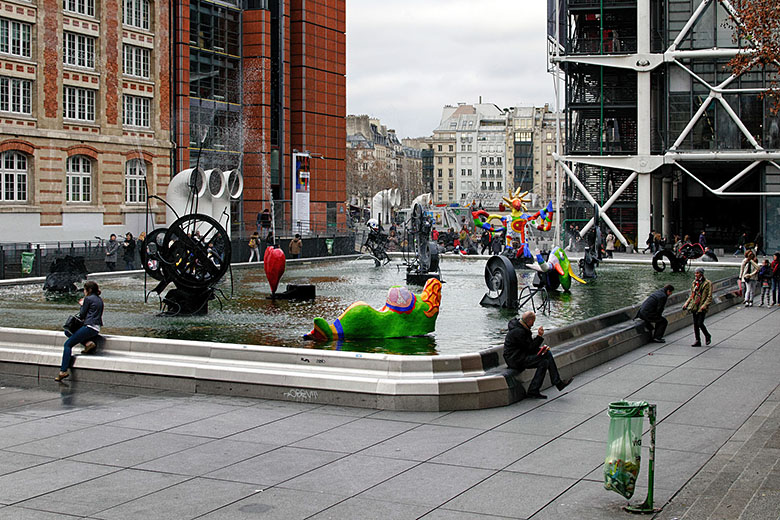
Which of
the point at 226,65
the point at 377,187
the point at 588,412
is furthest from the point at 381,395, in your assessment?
the point at 377,187

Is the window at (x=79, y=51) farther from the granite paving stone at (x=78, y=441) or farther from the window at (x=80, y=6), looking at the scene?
the granite paving stone at (x=78, y=441)

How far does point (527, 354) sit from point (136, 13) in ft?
151

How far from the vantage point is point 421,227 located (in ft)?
111

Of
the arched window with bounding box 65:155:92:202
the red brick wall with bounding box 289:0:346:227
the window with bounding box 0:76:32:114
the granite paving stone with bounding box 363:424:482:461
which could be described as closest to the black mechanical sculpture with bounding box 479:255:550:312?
the granite paving stone with bounding box 363:424:482:461

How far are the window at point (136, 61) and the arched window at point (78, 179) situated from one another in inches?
246

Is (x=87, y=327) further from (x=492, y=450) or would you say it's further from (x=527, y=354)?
(x=492, y=450)

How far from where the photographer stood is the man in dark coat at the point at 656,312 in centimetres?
2047

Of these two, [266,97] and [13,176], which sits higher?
[266,97]

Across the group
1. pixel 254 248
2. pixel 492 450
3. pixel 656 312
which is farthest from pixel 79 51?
pixel 492 450

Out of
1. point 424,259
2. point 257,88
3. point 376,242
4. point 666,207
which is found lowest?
point 424,259

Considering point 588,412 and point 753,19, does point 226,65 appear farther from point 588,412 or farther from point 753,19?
point 588,412

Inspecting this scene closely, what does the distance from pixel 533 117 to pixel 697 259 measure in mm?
136009

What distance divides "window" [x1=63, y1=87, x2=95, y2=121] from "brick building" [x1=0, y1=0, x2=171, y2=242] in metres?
0.05

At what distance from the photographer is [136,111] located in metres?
54.2
